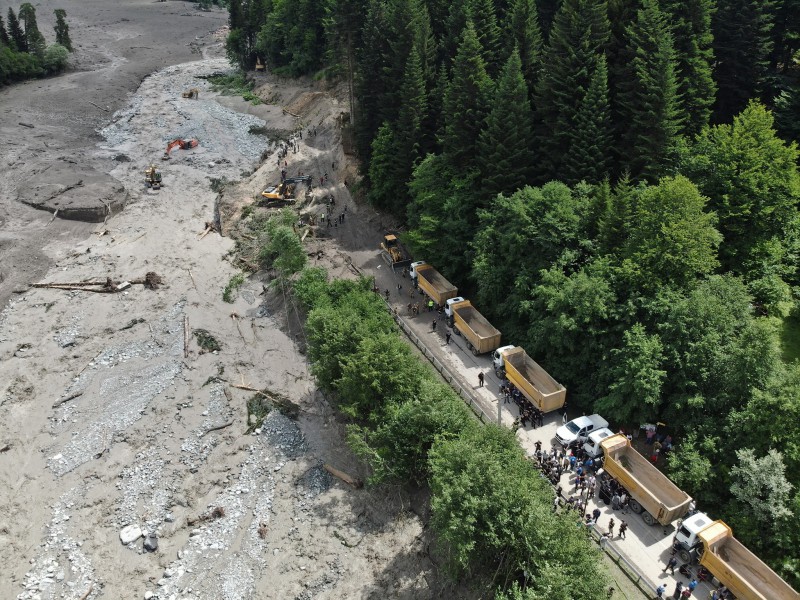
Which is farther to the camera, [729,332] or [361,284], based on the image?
[361,284]

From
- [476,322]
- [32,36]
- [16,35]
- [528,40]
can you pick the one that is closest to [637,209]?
[476,322]

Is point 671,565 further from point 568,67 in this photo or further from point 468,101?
point 468,101

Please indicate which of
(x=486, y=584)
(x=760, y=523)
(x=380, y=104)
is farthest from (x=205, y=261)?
(x=760, y=523)

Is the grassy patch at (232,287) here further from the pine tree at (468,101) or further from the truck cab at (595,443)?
the truck cab at (595,443)

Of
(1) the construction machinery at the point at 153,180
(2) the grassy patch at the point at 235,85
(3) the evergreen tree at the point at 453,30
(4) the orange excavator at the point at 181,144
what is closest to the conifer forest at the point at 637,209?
(3) the evergreen tree at the point at 453,30

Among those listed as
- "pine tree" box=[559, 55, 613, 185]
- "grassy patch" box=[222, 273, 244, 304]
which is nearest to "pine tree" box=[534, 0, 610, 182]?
"pine tree" box=[559, 55, 613, 185]

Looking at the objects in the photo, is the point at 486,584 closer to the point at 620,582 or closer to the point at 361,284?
the point at 620,582
